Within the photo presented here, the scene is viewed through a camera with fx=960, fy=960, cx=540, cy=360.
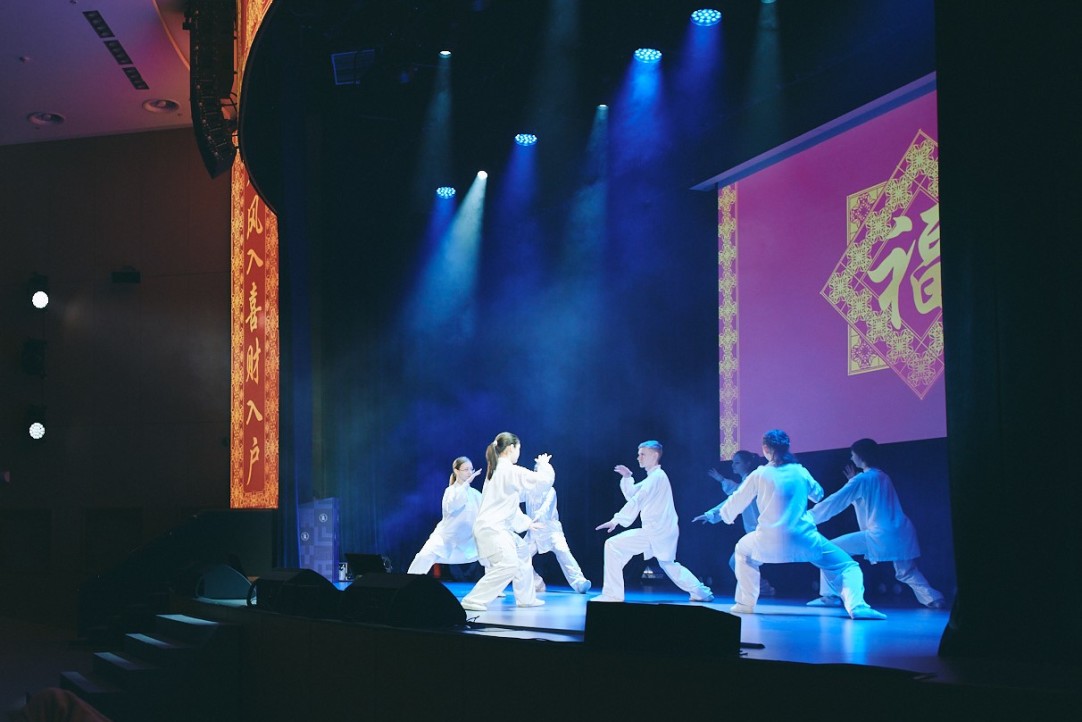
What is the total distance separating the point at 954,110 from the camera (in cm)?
463

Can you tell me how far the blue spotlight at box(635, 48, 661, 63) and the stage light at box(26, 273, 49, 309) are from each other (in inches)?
423

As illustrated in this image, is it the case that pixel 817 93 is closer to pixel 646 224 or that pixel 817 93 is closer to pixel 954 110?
pixel 646 224

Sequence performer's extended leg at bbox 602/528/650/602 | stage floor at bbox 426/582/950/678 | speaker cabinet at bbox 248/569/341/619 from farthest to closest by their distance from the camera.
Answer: performer's extended leg at bbox 602/528/650/602 → speaker cabinet at bbox 248/569/341/619 → stage floor at bbox 426/582/950/678

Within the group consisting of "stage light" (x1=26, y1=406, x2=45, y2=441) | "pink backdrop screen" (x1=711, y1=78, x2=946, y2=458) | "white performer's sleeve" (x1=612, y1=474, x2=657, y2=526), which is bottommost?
"white performer's sleeve" (x1=612, y1=474, x2=657, y2=526)

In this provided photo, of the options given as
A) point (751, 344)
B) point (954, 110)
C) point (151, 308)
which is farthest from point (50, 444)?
point (954, 110)

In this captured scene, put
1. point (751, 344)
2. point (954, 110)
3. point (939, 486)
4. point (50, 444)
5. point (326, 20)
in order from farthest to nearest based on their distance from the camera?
point (50, 444), point (751, 344), point (326, 20), point (939, 486), point (954, 110)

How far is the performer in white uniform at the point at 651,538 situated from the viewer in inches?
365

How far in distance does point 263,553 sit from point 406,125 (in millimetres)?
5983

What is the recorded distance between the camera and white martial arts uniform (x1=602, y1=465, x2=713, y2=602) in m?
9.28

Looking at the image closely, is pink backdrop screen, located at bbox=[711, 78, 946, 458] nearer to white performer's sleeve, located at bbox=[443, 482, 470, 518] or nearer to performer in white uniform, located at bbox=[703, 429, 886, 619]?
performer in white uniform, located at bbox=[703, 429, 886, 619]

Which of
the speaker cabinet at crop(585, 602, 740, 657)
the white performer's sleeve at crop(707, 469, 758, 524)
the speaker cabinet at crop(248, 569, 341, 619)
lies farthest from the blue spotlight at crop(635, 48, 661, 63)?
the speaker cabinet at crop(585, 602, 740, 657)

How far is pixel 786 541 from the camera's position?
25.8ft

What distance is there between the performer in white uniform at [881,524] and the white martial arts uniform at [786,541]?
50cm

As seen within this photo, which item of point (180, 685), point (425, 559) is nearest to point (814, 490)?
point (425, 559)
